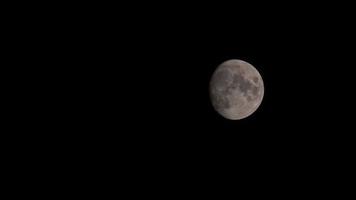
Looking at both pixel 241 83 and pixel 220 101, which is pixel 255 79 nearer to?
pixel 241 83

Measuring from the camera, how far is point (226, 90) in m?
5.52

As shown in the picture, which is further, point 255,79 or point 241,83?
point 255,79

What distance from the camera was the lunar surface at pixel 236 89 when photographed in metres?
5.51

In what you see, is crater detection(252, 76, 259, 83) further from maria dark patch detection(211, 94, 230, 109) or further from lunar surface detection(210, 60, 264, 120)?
maria dark patch detection(211, 94, 230, 109)

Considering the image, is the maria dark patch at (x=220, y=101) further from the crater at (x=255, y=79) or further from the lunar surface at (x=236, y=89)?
the crater at (x=255, y=79)

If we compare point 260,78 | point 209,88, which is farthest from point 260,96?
point 209,88

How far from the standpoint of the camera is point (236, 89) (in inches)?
217

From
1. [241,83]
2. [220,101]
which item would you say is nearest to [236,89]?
[241,83]

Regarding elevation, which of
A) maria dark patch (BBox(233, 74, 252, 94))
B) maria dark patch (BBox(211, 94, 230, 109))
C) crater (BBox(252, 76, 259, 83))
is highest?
crater (BBox(252, 76, 259, 83))

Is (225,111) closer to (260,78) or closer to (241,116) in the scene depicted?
(241,116)

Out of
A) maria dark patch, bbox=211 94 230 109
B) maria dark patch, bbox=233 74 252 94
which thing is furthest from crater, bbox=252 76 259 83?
maria dark patch, bbox=211 94 230 109

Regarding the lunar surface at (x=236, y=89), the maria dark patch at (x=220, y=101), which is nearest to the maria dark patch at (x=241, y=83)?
the lunar surface at (x=236, y=89)

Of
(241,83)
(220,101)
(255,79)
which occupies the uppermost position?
(255,79)

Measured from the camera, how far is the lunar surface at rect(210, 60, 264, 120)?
18.1 ft
